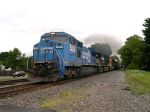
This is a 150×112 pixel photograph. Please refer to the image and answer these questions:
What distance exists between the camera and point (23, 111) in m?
10.1

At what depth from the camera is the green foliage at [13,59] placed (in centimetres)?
11193

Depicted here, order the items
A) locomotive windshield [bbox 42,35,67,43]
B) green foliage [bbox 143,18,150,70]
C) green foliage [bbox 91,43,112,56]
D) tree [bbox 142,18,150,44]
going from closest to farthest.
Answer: locomotive windshield [bbox 42,35,67,43], green foliage [bbox 91,43,112,56], green foliage [bbox 143,18,150,70], tree [bbox 142,18,150,44]

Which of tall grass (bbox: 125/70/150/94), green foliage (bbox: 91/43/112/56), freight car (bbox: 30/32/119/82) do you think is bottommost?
tall grass (bbox: 125/70/150/94)

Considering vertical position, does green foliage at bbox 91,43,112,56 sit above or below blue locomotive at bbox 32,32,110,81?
above

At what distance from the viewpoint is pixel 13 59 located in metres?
115

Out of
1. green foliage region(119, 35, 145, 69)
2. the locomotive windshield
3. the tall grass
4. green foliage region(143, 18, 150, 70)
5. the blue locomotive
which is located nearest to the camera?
the tall grass

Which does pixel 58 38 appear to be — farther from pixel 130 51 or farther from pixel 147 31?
pixel 130 51

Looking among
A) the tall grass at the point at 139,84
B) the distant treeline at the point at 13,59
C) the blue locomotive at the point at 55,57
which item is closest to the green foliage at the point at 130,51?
the tall grass at the point at 139,84

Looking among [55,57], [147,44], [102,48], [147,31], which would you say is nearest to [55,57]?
[55,57]

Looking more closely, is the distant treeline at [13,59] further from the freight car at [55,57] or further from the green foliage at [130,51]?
the freight car at [55,57]

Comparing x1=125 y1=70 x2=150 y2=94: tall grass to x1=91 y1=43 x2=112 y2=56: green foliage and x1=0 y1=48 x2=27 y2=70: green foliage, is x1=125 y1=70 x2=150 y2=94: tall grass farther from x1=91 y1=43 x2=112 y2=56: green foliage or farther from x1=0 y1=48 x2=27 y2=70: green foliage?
x1=0 y1=48 x2=27 y2=70: green foliage

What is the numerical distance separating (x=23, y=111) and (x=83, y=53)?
2149 cm

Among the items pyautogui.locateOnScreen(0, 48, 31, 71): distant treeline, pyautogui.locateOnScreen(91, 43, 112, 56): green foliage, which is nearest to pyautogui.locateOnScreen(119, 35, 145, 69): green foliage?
pyautogui.locateOnScreen(91, 43, 112, 56): green foliage

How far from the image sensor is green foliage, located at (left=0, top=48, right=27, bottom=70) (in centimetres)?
11193
